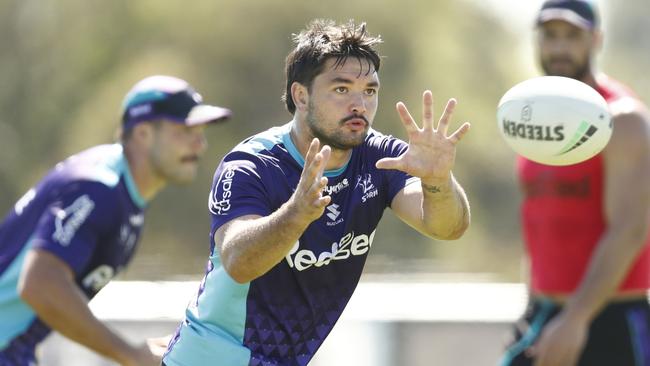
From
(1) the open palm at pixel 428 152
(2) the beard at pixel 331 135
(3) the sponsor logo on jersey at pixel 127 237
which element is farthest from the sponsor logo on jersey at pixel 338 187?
(3) the sponsor logo on jersey at pixel 127 237

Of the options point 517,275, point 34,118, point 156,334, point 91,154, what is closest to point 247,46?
point 34,118

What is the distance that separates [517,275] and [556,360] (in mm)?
9361

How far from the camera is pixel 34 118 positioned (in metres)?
24.6

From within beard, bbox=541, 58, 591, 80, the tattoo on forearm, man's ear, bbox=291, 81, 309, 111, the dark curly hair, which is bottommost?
the tattoo on forearm

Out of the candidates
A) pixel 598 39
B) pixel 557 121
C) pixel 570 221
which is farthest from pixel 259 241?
pixel 598 39

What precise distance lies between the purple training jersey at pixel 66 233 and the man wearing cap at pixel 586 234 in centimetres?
218

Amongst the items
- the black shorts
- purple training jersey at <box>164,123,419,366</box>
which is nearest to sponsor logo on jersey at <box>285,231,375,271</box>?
purple training jersey at <box>164,123,419,366</box>

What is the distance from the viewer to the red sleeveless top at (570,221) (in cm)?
698

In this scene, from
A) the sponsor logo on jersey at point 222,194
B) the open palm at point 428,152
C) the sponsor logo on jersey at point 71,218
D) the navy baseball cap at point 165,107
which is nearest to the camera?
the open palm at point 428,152

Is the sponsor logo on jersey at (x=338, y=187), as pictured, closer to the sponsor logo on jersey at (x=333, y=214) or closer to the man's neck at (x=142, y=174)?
the sponsor logo on jersey at (x=333, y=214)

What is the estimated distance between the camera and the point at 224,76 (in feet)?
73.9

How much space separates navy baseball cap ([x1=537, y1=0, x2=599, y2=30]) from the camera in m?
7.11

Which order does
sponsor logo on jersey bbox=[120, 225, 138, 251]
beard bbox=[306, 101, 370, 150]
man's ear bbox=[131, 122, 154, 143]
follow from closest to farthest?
beard bbox=[306, 101, 370, 150], sponsor logo on jersey bbox=[120, 225, 138, 251], man's ear bbox=[131, 122, 154, 143]

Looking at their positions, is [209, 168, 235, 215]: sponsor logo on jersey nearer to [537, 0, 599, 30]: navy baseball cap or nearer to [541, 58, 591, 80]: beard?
[541, 58, 591, 80]: beard
